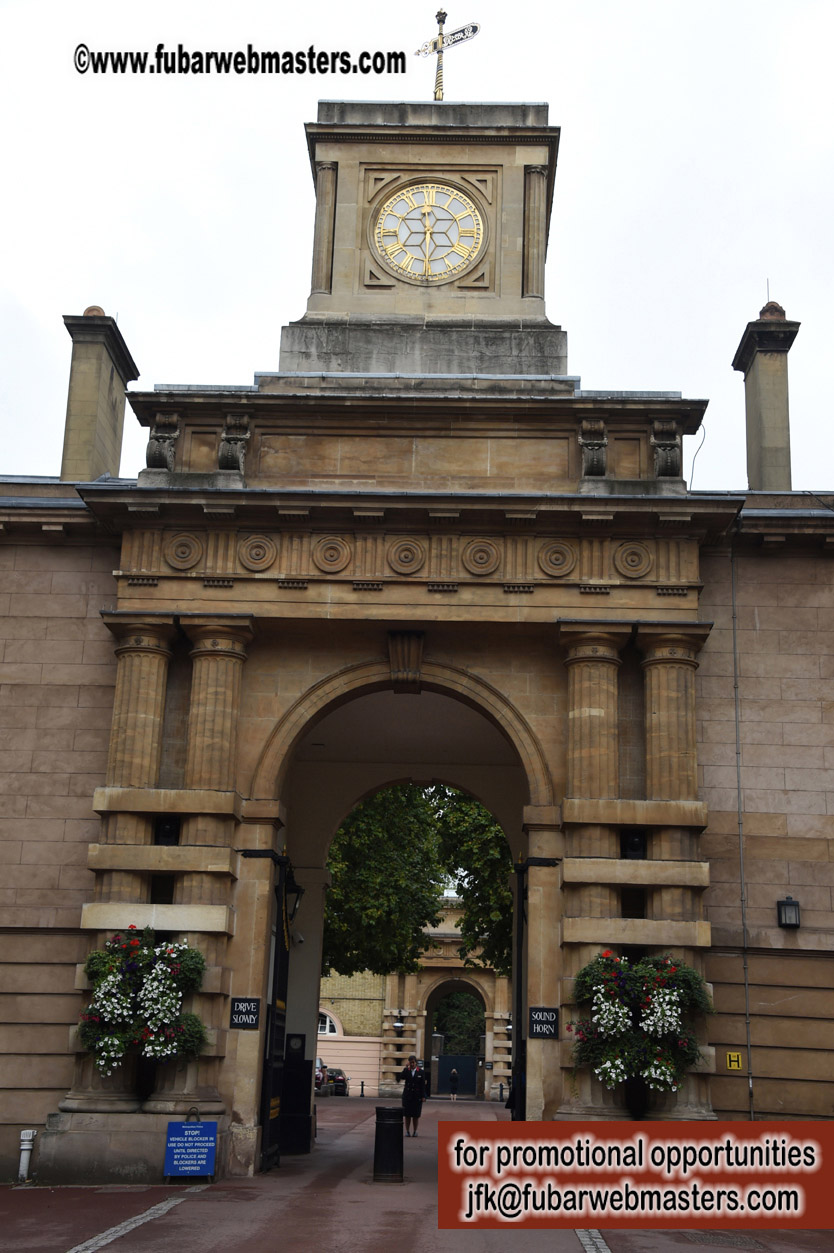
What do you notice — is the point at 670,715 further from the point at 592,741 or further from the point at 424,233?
the point at 424,233

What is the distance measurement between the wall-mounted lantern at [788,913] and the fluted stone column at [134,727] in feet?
27.7

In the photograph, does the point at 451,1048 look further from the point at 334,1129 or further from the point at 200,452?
the point at 200,452

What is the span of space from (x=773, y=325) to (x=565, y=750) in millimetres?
7958

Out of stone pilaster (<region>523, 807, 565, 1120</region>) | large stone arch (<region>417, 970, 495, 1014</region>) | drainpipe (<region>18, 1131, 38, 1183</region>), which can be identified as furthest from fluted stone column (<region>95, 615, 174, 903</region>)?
large stone arch (<region>417, 970, 495, 1014</region>)

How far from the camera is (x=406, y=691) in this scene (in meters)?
19.6

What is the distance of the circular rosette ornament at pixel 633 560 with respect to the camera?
1888 cm

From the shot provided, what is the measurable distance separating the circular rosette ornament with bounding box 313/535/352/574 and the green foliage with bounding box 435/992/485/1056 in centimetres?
5411

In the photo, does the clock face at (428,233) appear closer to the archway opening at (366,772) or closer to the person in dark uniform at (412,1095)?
the archway opening at (366,772)

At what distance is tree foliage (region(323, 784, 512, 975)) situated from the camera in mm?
35312

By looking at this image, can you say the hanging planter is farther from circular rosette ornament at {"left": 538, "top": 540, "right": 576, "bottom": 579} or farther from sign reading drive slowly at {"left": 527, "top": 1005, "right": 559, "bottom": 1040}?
circular rosette ornament at {"left": 538, "top": 540, "right": 576, "bottom": 579}

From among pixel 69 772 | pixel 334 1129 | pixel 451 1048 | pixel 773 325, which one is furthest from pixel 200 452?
pixel 451 1048

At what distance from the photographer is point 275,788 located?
18859 millimetres

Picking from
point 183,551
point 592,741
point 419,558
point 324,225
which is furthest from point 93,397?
point 592,741

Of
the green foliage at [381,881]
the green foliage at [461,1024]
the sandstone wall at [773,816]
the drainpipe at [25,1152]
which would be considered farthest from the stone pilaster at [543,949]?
the green foliage at [461,1024]
